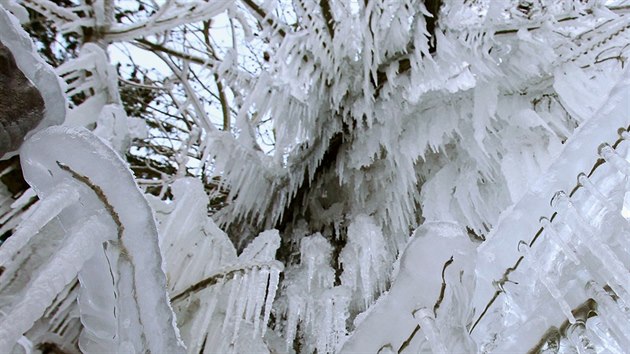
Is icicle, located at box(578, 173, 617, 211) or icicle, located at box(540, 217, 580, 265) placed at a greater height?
icicle, located at box(578, 173, 617, 211)

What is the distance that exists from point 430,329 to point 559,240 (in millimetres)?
269

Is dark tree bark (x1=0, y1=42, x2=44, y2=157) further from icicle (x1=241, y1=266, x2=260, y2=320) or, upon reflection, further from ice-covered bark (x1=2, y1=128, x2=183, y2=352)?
icicle (x1=241, y1=266, x2=260, y2=320)

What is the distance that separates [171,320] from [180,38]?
14.2 ft

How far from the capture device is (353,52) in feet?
8.17

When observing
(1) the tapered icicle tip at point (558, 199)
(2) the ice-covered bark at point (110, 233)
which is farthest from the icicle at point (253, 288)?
(1) the tapered icicle tip at point (558, 199)

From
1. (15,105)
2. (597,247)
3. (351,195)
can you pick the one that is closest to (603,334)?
(597,247)

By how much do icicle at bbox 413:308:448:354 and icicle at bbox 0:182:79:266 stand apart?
0.58 m

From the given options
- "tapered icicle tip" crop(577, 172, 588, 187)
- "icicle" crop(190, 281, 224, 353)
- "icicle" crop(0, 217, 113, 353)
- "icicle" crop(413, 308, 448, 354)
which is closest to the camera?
"icicle" crop(0, 217, 113, 353)

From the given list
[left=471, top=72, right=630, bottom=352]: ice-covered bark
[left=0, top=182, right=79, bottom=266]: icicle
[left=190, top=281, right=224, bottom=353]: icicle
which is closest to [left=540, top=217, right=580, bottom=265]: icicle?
[left=471, top=72, right=630, bottom=352]: ice-covered bark

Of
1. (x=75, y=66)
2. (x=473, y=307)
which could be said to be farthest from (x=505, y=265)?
(x=75, y=66)

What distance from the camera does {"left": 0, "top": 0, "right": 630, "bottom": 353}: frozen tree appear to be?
87 centimetres

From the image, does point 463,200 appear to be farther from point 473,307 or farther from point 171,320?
point 171,320

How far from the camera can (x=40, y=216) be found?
805mm

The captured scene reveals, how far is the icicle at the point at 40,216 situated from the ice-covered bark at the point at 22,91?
0.15 metres
